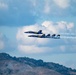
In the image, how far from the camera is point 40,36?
168m

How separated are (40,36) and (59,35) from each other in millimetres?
11442

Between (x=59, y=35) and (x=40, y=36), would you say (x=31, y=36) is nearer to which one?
(x=40, y=36)

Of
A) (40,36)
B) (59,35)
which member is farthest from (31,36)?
(59,35)

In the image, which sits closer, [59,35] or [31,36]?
[59,35]

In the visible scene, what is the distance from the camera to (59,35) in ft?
528

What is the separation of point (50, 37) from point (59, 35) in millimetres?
5544

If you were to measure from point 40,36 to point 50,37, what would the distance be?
599 centimetres

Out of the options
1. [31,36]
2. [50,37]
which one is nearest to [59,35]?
[50,37]

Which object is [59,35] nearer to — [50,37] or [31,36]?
[50,37]

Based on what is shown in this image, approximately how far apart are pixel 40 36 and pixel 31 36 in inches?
233

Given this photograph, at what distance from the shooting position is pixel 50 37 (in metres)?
165
